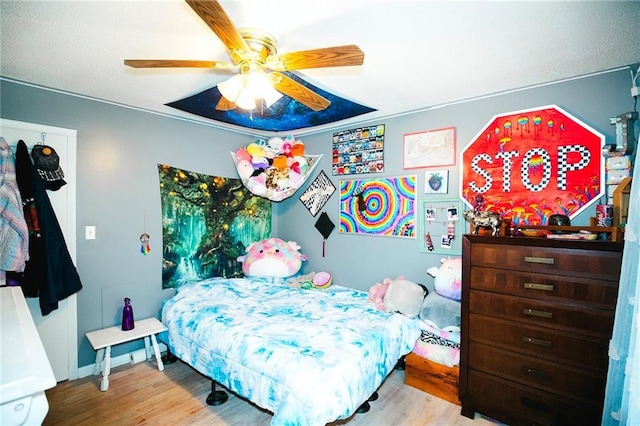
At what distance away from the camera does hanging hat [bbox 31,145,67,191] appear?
2.27 metres

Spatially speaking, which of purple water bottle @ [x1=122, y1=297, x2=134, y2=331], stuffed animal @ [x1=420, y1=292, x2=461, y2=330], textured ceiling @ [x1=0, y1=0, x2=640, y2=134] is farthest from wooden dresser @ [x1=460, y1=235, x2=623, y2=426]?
purple water bottle @ [x1=122, y1=297, x2=134, y2=331]

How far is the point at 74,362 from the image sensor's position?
2508mm

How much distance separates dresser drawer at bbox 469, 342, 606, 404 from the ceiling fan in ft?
6.43

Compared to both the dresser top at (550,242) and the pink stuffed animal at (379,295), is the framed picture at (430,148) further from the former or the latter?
the pink stuffed animal at (379,295)

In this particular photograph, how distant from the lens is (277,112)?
2.97m

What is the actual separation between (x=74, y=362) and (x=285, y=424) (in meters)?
2.07

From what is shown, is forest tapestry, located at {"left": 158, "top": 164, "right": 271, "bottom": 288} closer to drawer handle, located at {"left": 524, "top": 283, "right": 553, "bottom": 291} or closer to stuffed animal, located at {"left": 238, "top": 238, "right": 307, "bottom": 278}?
stuffed animal, located at {"left": 238, "top": 238, "right": 307, "bottom": 278}

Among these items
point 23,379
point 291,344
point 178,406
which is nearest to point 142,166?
point 178,406

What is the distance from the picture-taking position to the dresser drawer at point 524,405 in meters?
1.68

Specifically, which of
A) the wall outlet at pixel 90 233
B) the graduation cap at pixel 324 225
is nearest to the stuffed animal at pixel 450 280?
the graduation cap at pixel 324 225

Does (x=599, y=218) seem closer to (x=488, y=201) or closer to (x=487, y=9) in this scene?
(x=488, y=201)

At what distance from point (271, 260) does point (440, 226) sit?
5.83 ft

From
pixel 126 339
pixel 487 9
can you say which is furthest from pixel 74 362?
pixel 487 9

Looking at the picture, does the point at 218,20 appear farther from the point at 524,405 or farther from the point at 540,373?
the point at 524,405
